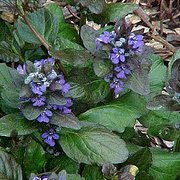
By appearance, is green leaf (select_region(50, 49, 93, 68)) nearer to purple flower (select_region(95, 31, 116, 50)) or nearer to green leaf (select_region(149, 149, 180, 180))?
purple flower (select_region(95, 31, 116, 50))

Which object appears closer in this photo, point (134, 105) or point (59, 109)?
point (59, 109)

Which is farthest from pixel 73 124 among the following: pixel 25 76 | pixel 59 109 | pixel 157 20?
pixel 157 20

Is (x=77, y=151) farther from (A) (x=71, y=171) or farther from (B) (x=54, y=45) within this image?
(B) (x=54, y=45)

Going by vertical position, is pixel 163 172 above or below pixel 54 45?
below

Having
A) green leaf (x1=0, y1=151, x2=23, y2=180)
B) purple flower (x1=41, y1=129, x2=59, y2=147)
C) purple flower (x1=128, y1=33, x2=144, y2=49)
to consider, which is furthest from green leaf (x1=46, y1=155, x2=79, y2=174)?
purple flower (x1=128, y1=33, x2=144, y2=49)

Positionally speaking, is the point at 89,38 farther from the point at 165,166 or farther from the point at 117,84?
the point at 165,166

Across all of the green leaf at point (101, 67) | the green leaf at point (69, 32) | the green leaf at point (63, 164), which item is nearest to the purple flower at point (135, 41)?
the green leaf at point (101, 67)

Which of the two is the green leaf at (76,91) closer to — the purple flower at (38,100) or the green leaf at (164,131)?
the purple flower at (38,100)

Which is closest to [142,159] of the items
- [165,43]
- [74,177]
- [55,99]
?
[74,177]

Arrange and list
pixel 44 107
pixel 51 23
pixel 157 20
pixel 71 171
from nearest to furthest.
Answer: pixel 44 107
pixel 71 171
pixel 51 23
pixel 157 20
